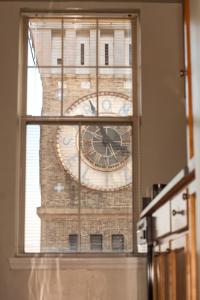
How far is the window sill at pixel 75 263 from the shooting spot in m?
4.00

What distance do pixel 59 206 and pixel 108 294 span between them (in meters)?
0.68

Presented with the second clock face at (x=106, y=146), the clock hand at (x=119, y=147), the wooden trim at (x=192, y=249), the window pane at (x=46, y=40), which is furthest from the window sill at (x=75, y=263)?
the wooden trim at (x=192, y=249)

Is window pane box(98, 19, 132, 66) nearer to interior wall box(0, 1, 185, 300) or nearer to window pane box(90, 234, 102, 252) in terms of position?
interior wall box(0, 1, 185, 300)

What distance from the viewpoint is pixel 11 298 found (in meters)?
3.99

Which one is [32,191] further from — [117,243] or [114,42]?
[114,42]

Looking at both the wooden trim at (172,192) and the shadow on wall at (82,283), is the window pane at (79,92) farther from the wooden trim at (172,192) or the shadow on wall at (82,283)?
the wooden trim at (172,192)

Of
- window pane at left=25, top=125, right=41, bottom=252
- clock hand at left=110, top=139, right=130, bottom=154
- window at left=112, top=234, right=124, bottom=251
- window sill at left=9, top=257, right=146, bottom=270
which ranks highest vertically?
clock hand at left=110, top=139, right=130, bottom=154

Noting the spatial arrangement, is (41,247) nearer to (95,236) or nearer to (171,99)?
(95,236)

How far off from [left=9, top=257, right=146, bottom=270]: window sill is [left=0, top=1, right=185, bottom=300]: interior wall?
0.7 inches

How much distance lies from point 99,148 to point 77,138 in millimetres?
172

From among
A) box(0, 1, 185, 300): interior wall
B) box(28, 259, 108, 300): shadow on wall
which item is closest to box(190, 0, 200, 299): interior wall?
box(0, 1, 185, 300): interior wall

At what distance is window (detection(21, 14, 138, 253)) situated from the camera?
4.20 meters

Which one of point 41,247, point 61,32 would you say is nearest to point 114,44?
point 61,32

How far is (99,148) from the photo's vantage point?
170 inches
